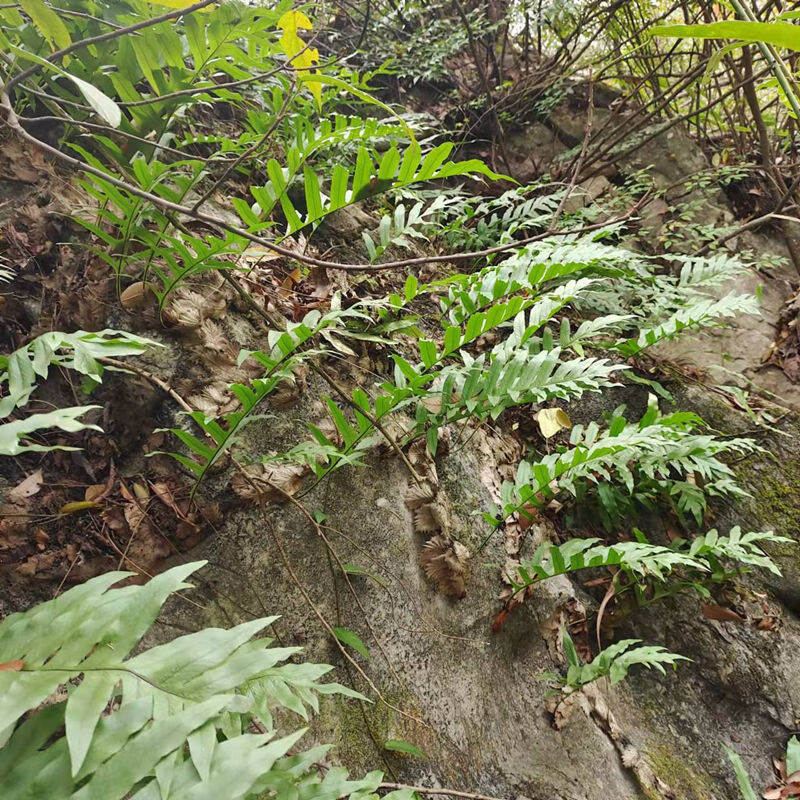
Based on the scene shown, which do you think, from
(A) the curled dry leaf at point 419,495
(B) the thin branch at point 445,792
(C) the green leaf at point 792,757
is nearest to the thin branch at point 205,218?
(A) the curled dry leaf at point 419,495

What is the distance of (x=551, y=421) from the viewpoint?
231 centimetres

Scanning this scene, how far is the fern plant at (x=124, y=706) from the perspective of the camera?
668 mm

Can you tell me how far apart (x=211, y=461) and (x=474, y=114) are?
3559 millimetres

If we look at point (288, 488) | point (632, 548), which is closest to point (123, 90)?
point (288, 488)

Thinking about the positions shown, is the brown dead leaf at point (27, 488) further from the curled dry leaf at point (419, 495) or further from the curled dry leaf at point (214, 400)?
the curled dry leaf at point (419, 495)

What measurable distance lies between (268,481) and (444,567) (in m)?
0.65

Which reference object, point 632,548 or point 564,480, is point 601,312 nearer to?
point 564,480

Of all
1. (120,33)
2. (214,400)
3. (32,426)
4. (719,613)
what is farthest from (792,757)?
(120,33)

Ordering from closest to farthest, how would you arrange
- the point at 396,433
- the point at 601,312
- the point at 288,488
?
the point at 288,488 < the point at 396,433 < the point at 601,312

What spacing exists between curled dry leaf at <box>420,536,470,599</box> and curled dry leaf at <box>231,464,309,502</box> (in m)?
0.50

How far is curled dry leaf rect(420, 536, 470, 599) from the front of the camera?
1.68m

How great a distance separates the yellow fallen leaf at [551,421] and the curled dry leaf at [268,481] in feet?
3.80

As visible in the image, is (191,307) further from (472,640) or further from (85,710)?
(472,640)

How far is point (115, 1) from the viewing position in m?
1.70
